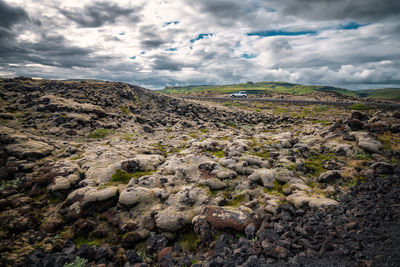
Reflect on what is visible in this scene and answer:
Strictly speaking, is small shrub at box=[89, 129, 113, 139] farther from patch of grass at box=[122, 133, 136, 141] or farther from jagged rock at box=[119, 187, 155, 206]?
jagged rock at box=[119, 187, 155, 206]

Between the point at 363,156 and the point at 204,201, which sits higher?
the point at 363,156

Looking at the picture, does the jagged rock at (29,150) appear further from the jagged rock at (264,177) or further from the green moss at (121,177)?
the jagged rock at (264,177)

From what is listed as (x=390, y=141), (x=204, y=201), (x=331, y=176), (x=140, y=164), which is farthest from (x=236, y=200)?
(x=390, y=141)

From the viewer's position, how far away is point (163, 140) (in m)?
22.1

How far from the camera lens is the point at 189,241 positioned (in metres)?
8.18

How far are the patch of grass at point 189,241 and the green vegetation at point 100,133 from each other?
18.2 m

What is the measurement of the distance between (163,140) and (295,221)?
17010 mm

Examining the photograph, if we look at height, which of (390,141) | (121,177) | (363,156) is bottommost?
(121,177)

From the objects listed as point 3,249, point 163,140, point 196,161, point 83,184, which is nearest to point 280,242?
point 196,161

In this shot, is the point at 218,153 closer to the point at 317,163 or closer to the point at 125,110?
the point at 317,163

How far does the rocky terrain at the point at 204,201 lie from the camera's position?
19.9 feet

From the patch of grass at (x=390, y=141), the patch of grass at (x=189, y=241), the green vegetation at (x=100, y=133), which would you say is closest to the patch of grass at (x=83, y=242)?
the patch of grass at (x=189, y=241)

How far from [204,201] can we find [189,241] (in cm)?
223

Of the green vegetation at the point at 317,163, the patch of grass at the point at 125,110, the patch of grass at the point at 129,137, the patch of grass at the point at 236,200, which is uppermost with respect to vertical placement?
the patch of grass at the point at 125,110
